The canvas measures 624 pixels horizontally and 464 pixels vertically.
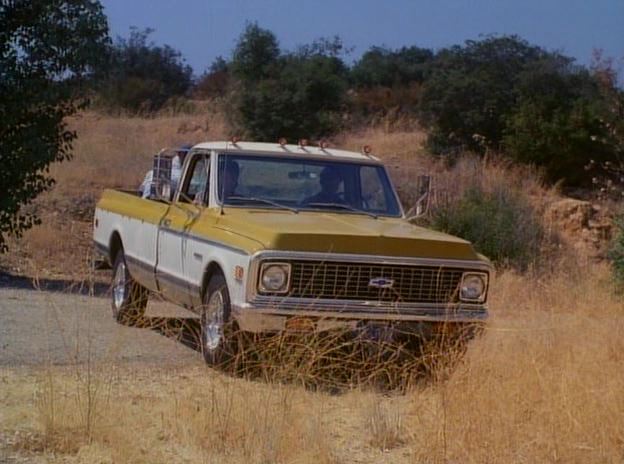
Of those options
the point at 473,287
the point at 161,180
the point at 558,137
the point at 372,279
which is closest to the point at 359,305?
the point at 372,279

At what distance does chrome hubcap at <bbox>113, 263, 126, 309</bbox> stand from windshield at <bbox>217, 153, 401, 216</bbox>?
6.71 ft

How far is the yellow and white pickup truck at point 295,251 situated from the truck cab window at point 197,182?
1 cm

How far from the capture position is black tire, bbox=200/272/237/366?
28.2 ft

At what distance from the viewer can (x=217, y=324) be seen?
888 centimetres

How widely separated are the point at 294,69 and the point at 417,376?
998 inches

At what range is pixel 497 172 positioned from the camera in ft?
85.2

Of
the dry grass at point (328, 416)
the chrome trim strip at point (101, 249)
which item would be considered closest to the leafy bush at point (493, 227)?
the chrome trim strip at point (101, 249)

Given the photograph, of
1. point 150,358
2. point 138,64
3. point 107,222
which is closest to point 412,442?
point 150,358

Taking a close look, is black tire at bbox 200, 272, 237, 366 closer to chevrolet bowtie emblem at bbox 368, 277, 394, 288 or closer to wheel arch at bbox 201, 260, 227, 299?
wheel arch at bbox 201, 260, 227, 299

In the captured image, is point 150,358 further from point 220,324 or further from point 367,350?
point 367,350

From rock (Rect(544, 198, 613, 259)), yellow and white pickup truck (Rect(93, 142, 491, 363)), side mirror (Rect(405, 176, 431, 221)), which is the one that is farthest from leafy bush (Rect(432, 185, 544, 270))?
yellow and white pickup truck (Rect(93, 142, 491, 363))

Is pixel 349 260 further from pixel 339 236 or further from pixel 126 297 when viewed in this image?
pixel 126 297

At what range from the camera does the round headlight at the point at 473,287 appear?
889 cm

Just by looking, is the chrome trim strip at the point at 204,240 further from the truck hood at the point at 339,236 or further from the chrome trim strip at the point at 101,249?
the chrome trim strip at the point at 101,249
